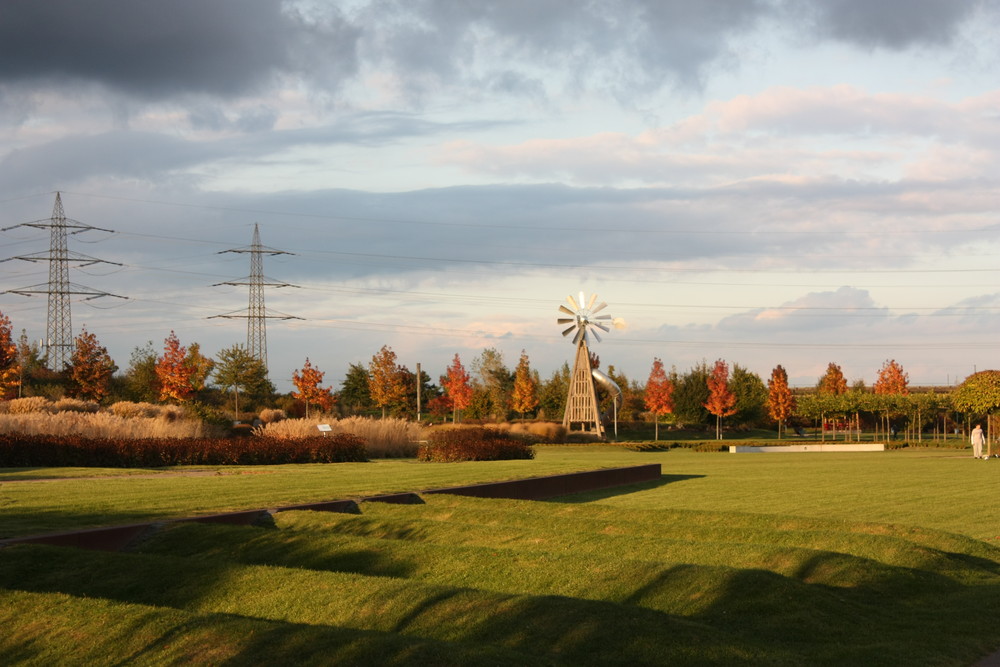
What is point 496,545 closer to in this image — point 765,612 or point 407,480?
point 765,612

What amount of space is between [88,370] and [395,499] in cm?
3735

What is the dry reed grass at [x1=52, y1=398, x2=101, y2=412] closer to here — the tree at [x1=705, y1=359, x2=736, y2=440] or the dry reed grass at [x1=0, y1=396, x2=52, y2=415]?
the dry reed grass at [x1=0, y1=396, x2=52, y2=415]

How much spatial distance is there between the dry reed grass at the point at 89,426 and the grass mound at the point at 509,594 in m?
14.9

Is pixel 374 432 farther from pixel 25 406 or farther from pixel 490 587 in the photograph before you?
pixel 490 587

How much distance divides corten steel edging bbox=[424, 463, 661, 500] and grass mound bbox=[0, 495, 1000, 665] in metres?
4.18

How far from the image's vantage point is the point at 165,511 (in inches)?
451

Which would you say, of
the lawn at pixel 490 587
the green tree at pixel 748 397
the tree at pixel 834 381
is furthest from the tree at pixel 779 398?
the lawn at pixel 490 587

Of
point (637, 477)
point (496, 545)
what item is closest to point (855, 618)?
point (496, 545)

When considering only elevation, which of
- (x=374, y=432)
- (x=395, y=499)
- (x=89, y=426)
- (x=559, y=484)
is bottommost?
(x=559, y=484)

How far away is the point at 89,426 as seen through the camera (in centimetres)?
2380

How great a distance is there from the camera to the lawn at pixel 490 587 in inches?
239

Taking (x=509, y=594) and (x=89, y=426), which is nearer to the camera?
(x=509, y=594)

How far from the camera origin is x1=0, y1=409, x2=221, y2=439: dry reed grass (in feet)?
76.8

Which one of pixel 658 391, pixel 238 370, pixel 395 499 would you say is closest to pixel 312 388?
pixel 238 370
